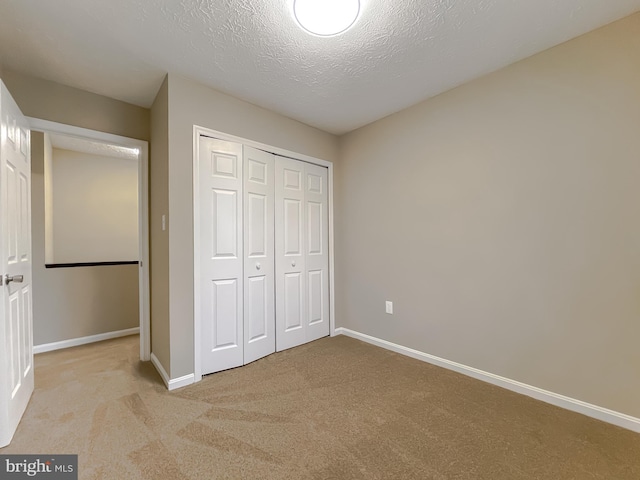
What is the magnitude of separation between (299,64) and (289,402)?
7.86ft

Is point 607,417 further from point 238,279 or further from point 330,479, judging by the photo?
point 238,279

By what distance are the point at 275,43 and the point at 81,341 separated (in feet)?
11.9

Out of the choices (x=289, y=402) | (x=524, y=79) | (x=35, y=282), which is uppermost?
(x=524, y=79)

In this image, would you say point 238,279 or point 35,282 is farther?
point 35,282

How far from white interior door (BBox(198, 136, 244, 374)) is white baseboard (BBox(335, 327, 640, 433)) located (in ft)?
5.24

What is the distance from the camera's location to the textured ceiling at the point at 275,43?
1518 mm

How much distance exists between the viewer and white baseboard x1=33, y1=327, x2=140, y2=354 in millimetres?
2828

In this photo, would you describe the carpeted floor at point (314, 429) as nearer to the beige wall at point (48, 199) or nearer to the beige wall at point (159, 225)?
the beige wall at point (159, 225)

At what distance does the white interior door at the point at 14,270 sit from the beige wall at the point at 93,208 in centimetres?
195

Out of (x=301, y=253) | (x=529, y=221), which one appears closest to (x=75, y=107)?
(x=301, y=253)

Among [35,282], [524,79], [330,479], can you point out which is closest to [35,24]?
[35,282]

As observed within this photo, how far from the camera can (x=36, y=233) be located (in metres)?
2.81

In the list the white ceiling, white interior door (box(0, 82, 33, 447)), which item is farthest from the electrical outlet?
the white ceiling

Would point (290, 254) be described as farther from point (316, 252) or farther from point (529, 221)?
point (529, 221)
